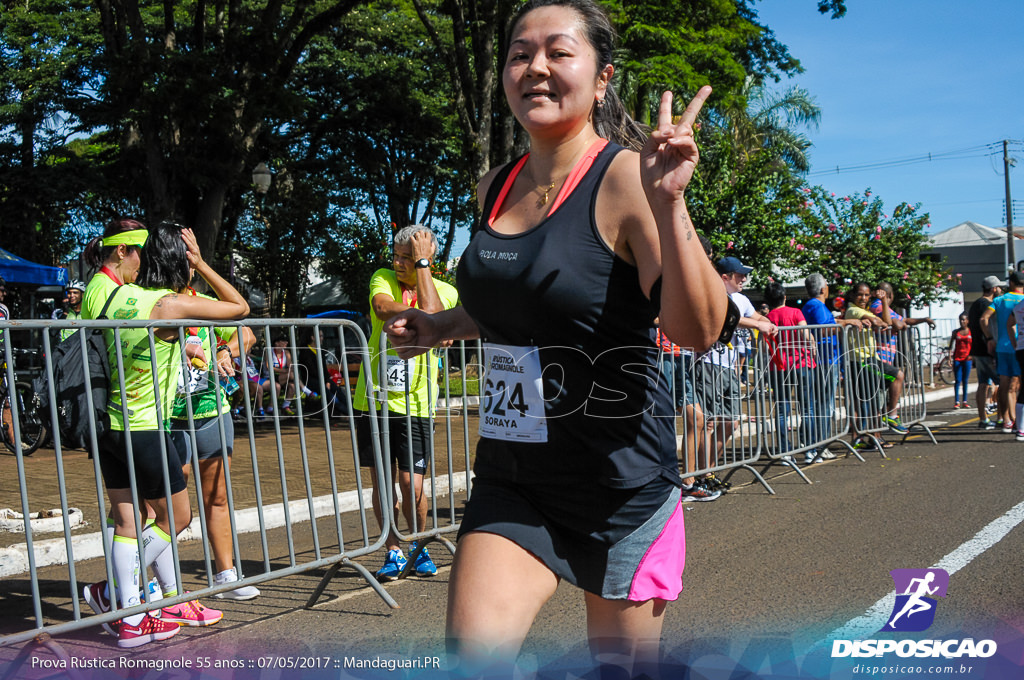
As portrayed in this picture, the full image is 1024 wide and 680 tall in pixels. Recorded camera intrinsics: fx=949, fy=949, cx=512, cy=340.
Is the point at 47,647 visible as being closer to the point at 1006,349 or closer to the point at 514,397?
the point at 514,397

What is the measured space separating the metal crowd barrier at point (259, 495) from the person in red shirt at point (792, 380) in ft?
9.45

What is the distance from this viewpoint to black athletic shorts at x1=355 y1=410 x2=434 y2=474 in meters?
5.35

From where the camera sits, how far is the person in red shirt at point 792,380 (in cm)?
835

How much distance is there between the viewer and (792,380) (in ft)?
28.2

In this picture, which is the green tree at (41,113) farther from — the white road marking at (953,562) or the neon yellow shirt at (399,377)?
the white road marking at (953,562)

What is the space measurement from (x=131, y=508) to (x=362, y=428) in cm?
150

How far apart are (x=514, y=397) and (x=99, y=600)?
9.79 ft

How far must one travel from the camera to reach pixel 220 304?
4629 millimetres

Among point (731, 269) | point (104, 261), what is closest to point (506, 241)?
point (104, 261)

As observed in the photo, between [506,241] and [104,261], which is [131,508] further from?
[506,241]

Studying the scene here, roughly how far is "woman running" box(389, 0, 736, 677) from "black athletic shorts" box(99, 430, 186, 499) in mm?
2502

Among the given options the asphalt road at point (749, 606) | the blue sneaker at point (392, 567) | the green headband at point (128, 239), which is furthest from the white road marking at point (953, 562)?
the green headband at point (128, 239)

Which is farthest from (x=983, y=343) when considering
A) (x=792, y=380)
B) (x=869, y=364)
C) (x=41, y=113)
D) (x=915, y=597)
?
(x=41, y=113)

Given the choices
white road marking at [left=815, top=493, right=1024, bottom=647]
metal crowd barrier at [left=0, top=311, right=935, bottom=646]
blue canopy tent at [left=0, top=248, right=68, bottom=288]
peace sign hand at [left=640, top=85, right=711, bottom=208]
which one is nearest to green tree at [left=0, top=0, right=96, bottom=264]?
blue canopy tent at [left=0, top=248, right=68, bottom=288]
